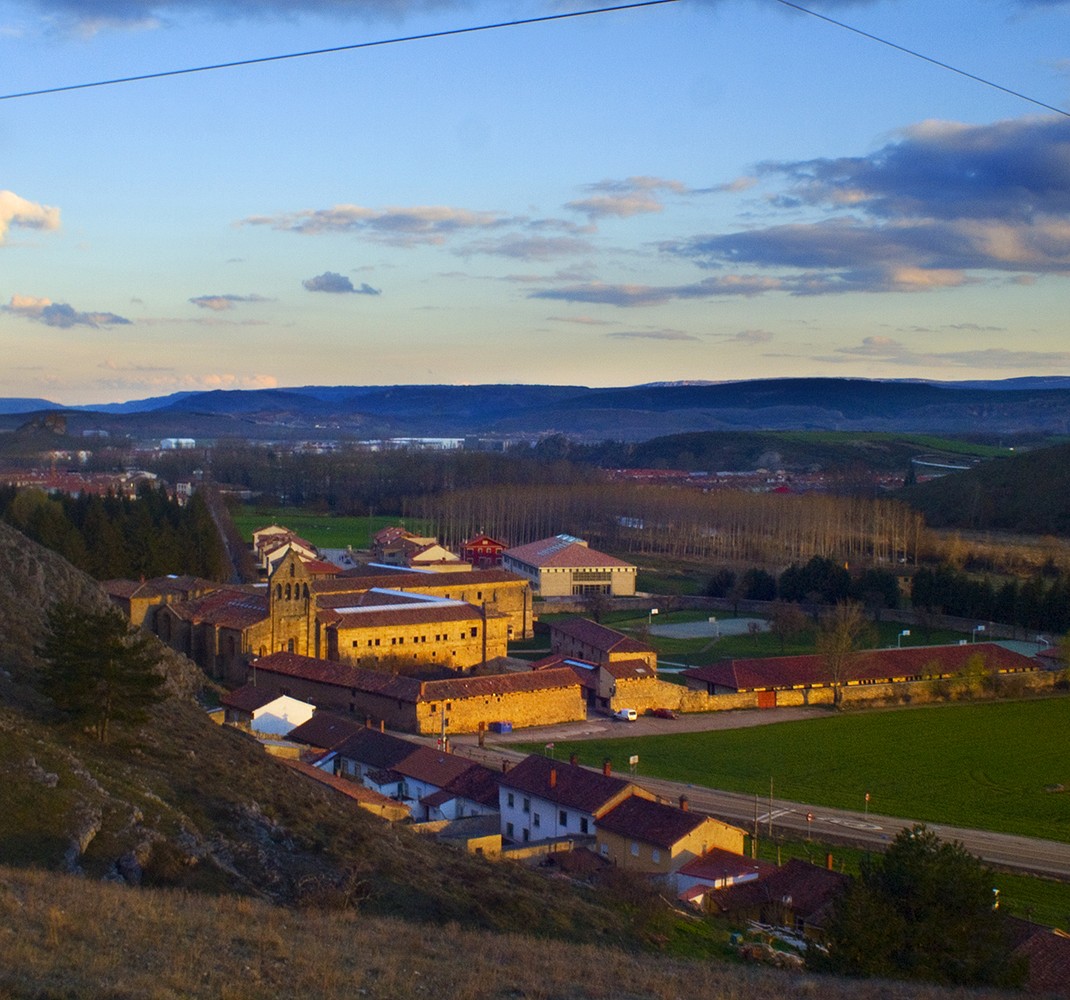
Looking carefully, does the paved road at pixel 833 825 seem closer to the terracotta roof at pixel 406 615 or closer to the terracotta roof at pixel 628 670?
the terracotta roof at pixel 628 670

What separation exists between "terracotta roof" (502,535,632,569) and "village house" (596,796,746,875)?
1504 inches

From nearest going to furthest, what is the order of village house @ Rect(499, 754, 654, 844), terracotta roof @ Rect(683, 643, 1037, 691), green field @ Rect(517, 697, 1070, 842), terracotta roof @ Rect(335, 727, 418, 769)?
village house @ Rect(499, 754, 654, 844) < terracotta roof @ Rect(335, 727, 418, 769) < green field @ Rect(517, 697, 1070, 842) < terracotta roof @ Rect(683, 643, 1037, 691)

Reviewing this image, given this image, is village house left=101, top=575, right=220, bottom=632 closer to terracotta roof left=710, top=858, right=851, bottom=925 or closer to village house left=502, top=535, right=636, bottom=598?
village house left=502, top=535, right=636, bottom=598

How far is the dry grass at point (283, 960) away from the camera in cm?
854

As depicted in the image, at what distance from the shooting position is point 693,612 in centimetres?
5634

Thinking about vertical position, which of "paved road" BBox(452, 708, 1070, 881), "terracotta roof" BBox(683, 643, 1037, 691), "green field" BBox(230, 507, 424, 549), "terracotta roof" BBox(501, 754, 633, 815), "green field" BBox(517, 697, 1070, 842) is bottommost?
"green field" BBox(517, 697, 1070, 842)

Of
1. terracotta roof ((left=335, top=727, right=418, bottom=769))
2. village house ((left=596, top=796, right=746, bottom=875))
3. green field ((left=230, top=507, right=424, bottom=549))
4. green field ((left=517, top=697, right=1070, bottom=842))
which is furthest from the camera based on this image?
green field ((left=230, top=507, right=424, bottom=549))

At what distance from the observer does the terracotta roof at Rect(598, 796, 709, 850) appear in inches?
834

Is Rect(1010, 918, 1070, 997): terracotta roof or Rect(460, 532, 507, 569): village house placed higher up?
Rect(460, 532, 507, 569): village house

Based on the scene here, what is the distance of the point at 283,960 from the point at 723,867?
12.2m

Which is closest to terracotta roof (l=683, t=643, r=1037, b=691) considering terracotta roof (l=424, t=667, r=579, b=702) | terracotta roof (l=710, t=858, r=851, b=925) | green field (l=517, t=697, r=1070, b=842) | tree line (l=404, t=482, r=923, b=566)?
green field (l=517, t=697, r=1070, b=842)

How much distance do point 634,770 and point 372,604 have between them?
1614 cm

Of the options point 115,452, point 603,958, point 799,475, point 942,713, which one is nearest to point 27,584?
point 603,958

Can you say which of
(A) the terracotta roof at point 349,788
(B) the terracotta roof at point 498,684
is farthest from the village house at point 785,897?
(B) the terracotta roof at point 498,684
